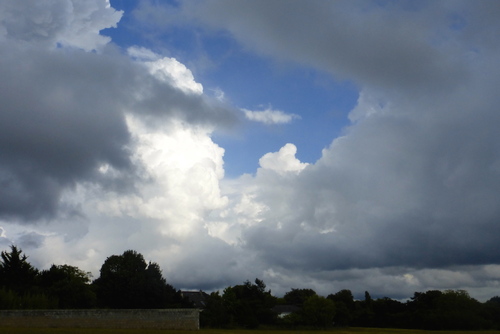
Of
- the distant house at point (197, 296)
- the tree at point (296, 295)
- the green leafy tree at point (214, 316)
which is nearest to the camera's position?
the green leafy tree at point (214, 316)

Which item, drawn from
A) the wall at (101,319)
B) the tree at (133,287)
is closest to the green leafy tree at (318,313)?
the tree at (133,287)

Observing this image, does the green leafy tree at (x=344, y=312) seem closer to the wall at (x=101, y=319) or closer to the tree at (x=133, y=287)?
the tree at (x=133, y=287)

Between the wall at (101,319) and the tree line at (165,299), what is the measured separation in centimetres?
974

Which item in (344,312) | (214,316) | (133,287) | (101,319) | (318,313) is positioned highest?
(133,287)

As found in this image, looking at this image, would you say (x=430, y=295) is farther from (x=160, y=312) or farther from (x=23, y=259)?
(x=23, y=259)

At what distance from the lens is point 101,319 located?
40938mm

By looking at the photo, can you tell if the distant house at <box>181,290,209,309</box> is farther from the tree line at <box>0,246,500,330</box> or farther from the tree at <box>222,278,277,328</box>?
the tree at <box>222,278,277,328</box>

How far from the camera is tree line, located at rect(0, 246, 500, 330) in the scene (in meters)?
59.2

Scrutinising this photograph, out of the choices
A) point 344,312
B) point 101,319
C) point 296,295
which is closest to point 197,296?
point 344,312

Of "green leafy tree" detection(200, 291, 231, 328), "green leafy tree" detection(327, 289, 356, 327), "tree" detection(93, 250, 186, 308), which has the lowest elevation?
"green leafy tree" detection(327, 289, 356, 327)

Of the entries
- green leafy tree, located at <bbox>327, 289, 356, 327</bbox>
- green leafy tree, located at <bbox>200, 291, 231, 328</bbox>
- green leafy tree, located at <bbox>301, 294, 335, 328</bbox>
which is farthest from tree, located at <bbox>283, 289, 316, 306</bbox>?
green leafy tree, located at <bbox>200, 291, 231, 328</bbox>

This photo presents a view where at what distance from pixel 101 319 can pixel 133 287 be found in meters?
26.2

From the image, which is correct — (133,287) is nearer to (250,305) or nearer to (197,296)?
(250,305)

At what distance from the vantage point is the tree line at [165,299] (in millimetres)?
59250
